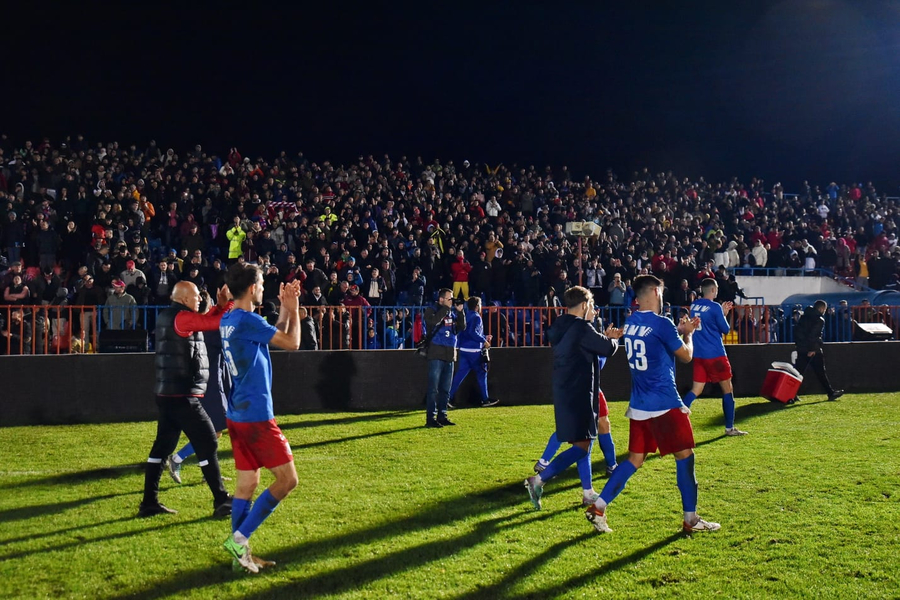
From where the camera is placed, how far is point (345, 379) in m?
13.1

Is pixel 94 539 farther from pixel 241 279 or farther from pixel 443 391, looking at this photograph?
pixel 443 391

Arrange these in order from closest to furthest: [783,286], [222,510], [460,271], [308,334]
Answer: [222,510], [308,334], [460,271], [783,286]

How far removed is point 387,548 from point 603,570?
1453 mm

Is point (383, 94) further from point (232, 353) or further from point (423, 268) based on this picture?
point (232, 353)

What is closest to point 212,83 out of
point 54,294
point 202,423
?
point 54,294

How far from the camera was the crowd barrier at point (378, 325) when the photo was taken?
39.3 feet

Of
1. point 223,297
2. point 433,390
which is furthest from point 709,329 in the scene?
point 223,297

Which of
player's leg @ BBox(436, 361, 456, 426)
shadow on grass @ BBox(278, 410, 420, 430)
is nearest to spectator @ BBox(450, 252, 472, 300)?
shadow on grass @ BBox(278, 410, 420, 430)

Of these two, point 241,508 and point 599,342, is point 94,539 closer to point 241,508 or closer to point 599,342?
point 241,508

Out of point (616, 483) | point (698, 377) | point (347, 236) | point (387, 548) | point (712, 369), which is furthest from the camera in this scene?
point (347, 236)

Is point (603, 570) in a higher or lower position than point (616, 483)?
lower

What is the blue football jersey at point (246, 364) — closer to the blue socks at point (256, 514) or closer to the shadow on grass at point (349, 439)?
the blue socks at point (256, 514)

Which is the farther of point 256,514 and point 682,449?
point 682,449

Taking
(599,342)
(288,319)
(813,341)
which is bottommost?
(813,341)
